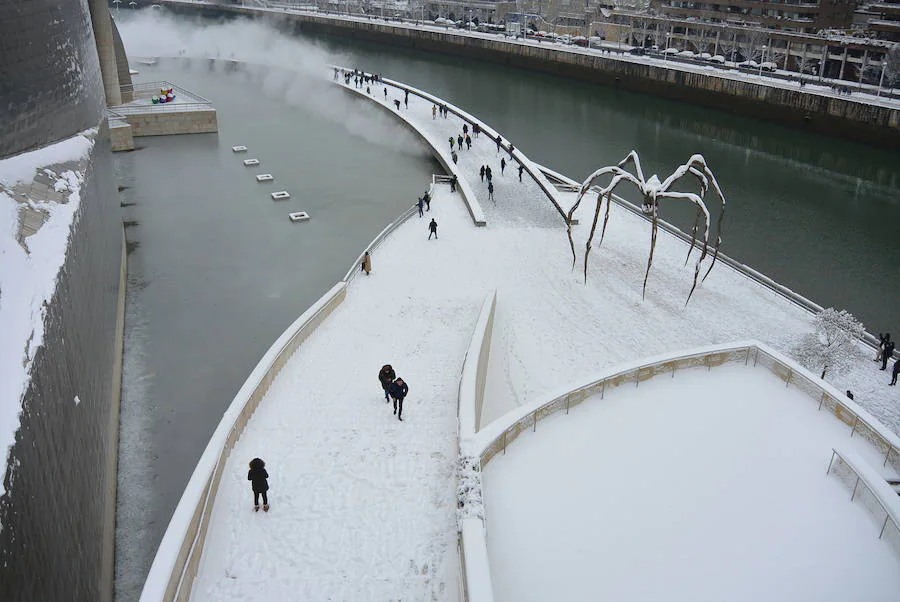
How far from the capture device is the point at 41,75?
48.5 ft

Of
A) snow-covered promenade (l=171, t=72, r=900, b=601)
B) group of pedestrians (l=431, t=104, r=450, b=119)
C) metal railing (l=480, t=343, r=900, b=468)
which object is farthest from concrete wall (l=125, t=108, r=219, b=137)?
metal railing (l=480, t=343, r=900, b=468)

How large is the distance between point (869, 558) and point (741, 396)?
3352 mm

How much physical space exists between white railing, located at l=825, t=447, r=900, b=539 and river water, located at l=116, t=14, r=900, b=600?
10.1m

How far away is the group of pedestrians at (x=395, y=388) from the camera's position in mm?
12391

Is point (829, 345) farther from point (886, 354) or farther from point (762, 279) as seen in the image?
point (762, 279)

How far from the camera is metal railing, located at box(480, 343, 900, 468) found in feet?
32.7

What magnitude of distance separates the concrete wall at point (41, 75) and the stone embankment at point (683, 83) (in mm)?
37836

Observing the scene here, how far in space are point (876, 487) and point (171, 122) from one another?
3621cm

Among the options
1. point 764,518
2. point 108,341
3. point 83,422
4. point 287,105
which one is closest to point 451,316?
point 108,341

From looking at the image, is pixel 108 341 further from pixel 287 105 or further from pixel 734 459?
pixel 287 105

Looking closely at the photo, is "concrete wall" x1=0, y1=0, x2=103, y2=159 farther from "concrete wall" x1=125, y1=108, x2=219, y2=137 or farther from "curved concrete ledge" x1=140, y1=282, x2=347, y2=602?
"concrete wall" x1=125, y1=108, x2=219, y2=137

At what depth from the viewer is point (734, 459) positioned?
1001cm

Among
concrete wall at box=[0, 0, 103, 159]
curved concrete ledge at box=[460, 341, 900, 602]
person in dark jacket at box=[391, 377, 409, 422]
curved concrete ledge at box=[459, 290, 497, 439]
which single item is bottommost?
curved concrete ledge at box=[459, 290, 497, 439]

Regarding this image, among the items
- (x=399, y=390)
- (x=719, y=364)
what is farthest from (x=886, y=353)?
(x=399, y=390)
